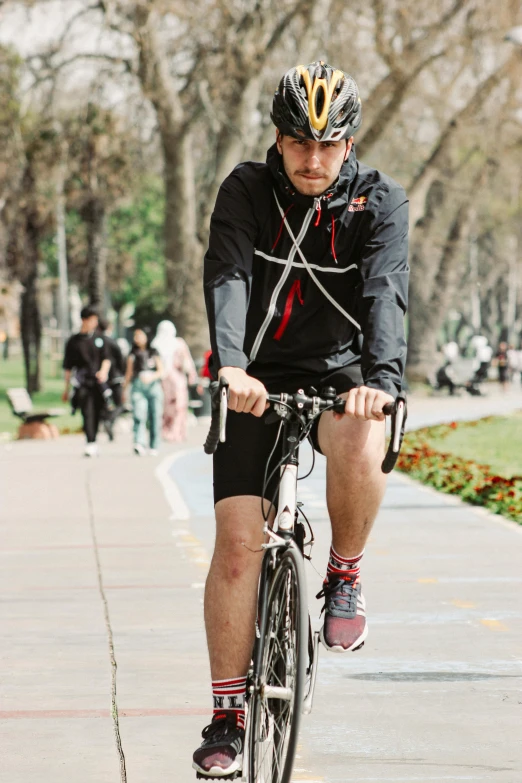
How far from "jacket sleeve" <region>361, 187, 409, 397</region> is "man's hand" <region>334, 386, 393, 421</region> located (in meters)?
0.06

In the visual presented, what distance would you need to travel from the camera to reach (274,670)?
12.5 ft

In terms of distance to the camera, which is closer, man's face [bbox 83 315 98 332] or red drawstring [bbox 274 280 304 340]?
red drawstring [bbox 274 280 304 340]

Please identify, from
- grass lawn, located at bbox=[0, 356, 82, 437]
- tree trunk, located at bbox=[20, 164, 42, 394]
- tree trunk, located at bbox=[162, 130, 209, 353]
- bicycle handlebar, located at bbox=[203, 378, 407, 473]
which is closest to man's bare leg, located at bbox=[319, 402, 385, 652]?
bicycle handlebar, located at bbox=[203, 378, 407, 473]

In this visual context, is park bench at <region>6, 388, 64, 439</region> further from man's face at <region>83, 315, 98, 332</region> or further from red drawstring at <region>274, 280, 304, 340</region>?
red drawstring at <region>274, 280, 304, 340</region>

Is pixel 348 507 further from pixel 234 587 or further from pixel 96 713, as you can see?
pixel 96 713

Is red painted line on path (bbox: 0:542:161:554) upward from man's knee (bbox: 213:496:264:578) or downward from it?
downward

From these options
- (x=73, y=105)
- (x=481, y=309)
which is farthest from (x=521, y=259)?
(x=73, y=105)

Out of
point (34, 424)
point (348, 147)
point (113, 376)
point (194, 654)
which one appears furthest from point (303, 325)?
point (34, 424)

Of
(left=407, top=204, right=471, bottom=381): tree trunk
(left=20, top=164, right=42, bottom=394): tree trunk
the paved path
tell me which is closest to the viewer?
the paved path

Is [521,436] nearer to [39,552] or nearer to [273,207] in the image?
[39,552]

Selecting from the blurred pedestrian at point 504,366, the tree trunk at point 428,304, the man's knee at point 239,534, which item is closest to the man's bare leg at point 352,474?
the man's knee at point 239,534

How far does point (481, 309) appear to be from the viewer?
7344 cm

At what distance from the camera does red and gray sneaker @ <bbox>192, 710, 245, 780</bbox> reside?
378cm

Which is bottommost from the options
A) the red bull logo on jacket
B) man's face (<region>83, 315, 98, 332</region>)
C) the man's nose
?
man's face (<region>83, 315, 98, 332</region>)
